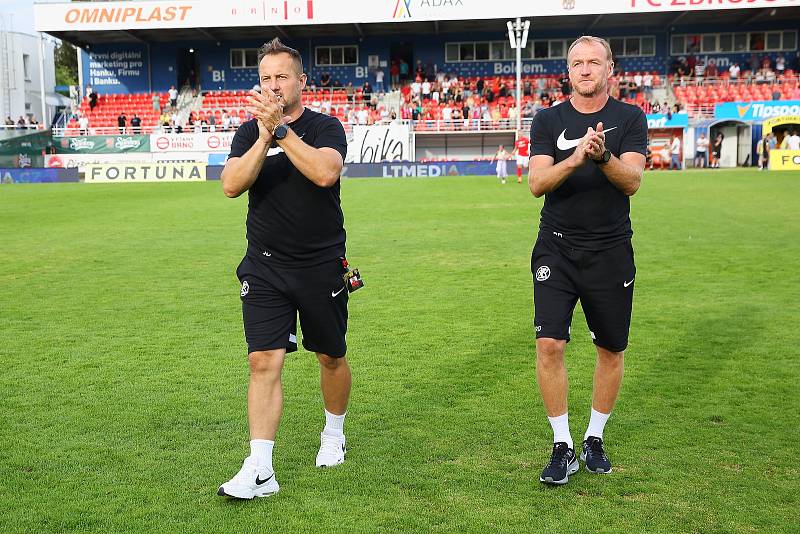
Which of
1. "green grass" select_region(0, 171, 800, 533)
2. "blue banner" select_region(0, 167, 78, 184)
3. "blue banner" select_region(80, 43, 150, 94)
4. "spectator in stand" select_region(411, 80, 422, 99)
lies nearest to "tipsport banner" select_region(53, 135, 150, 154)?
"blue banner" select_region(0, 167, 78, 184)

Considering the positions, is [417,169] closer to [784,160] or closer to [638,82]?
[784,160]

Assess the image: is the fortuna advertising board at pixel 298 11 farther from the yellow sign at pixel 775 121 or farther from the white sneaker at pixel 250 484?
the white sneaker at pixel 250 484

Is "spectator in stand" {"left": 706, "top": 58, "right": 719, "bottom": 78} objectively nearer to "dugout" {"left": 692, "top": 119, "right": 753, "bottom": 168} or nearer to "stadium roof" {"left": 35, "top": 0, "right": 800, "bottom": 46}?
"stadium roof" {"left": 35, "top": 0, "right": 800, "bottom": 46}

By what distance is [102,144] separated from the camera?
44938mm

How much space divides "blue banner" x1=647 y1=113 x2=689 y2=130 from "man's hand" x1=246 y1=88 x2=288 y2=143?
4162 cm

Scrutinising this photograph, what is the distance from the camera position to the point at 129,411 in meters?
5.80

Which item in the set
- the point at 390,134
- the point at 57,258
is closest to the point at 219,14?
the point at 390,134

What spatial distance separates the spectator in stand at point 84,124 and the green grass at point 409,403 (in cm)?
3596

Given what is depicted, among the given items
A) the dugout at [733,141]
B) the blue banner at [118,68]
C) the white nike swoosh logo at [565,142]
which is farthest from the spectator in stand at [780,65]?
the white nike swoosh logo at [565,142]

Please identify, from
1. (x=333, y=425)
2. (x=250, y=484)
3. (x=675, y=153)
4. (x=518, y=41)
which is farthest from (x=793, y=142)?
(x=250, y=484)

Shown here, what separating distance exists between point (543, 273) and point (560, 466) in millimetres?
1035

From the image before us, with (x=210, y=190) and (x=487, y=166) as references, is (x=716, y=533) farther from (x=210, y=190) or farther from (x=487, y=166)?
(x=487, y=166)

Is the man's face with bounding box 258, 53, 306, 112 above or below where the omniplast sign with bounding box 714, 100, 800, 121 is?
below

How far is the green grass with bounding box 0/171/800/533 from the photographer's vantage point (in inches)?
165
